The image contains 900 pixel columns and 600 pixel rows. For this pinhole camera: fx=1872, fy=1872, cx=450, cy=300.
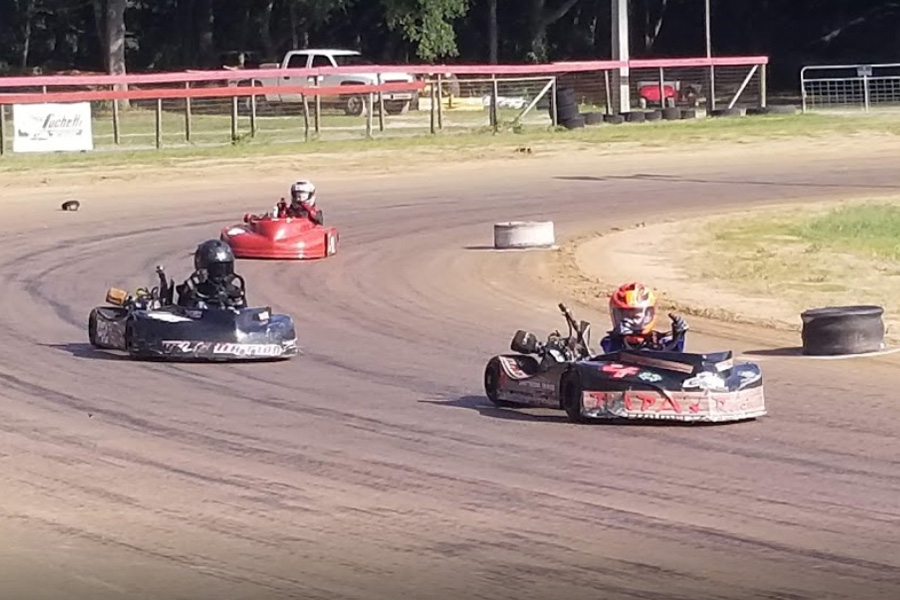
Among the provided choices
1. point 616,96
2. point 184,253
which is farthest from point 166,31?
point 184,253

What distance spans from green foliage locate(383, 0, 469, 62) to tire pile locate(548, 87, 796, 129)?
52.3ft

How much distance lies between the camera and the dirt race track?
7.29 m

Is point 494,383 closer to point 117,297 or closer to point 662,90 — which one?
point 117,297

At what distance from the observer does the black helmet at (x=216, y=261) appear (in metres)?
13.4

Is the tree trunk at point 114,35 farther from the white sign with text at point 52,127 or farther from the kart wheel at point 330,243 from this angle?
the kart wheel at point 330,243

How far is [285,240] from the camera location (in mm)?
19938

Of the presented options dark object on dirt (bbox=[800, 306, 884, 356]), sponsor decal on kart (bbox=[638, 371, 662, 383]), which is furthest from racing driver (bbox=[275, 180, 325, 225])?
sponsor decal on kart (bbox=[638, 371, 662, 383])

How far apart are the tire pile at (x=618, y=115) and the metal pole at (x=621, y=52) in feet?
3.35

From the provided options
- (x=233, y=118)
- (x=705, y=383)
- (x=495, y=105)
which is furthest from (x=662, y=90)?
(x=705, y=383)

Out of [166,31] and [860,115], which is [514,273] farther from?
[166,31]

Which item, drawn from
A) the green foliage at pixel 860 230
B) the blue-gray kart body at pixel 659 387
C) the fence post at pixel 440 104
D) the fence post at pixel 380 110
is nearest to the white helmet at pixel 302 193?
the green foliage at pixel 860 230

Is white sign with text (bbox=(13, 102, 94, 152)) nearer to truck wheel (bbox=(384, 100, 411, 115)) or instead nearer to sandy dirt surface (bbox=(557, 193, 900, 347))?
truck wheel (bbox=(384, 100, 411, 115))

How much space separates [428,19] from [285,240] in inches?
1491

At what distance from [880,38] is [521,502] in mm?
57186
